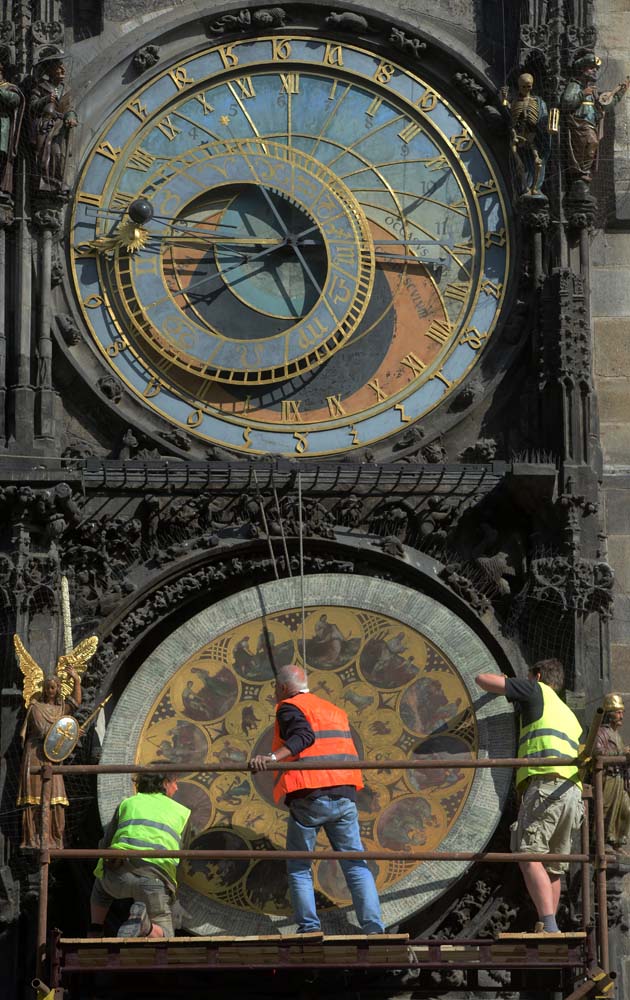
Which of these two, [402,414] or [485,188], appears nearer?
[402,414]

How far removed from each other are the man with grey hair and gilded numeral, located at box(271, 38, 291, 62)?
4.81 meters

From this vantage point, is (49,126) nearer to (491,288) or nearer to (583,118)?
(491,288)

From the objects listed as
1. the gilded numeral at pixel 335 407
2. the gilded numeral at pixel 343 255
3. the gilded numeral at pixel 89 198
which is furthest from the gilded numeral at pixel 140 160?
the gilded numeral at pixel 335 407

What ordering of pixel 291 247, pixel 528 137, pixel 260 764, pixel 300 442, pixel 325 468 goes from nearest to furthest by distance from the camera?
pixel 260 764, pixel 325 468, pixel 300 442, pixel 291 247, pixel 528 137

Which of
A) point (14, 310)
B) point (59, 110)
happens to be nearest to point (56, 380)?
point (14, 310)

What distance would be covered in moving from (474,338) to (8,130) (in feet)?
11.2

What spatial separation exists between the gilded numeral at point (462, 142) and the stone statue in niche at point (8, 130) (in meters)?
2.97

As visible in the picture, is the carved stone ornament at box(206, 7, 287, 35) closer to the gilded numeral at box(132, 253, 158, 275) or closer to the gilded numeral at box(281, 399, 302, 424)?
the gilded numeral at box(132, 253, 158, 275)

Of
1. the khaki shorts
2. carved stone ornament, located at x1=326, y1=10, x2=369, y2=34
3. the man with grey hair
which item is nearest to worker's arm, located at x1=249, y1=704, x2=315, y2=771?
the man with grey hair

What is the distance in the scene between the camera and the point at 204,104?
19281mm

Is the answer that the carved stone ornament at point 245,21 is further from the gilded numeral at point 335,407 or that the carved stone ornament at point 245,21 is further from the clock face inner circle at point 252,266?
the gilded numeral at point 335,407

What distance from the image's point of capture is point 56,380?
1869 centimetres

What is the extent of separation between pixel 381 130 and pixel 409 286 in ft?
3.68

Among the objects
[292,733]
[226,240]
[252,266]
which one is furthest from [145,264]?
[292,733]
